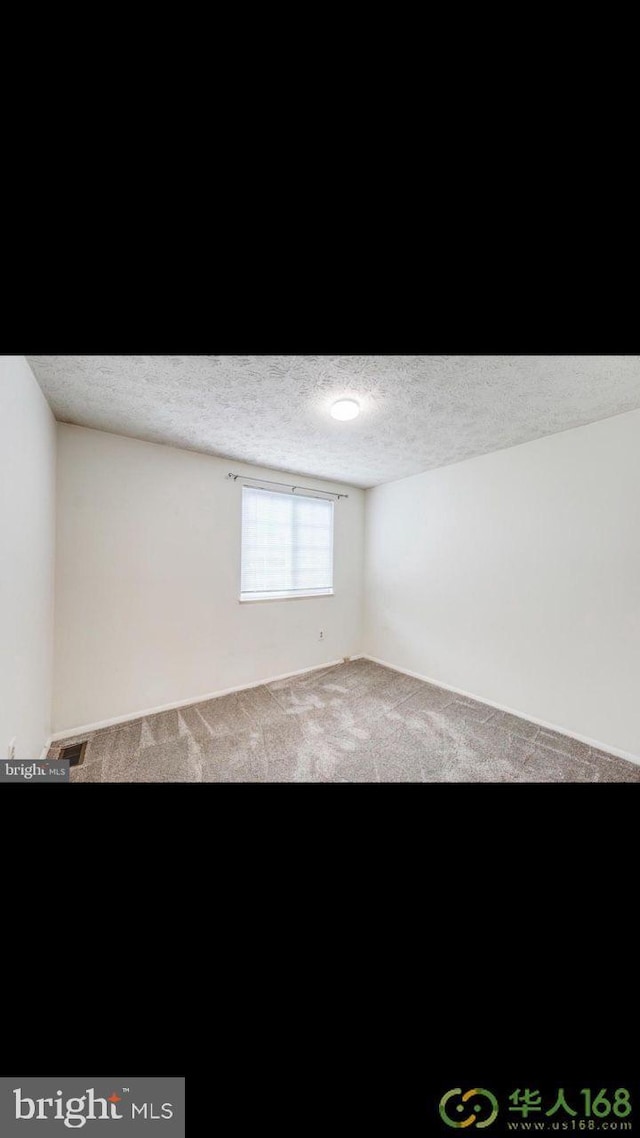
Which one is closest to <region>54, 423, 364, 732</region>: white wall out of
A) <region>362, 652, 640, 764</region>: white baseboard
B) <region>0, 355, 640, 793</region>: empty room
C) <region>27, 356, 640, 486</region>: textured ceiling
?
<region>0, 355, 640, 793</region>: empty room

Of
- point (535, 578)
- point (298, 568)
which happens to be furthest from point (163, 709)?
point (535, 578)

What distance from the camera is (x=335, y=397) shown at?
6.52ft

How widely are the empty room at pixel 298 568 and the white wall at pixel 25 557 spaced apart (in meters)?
0.02

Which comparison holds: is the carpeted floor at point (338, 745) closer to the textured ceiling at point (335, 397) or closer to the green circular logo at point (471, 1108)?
the green circular logo at point (471, 1108)

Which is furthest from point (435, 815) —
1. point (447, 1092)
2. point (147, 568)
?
point (147, 568)

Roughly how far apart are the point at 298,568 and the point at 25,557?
234cm

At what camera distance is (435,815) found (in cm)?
60

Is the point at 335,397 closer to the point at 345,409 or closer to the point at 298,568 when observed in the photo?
the point at 345,409

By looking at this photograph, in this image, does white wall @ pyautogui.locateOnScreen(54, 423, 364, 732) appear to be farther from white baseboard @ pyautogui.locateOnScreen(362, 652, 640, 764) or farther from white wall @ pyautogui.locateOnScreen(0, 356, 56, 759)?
white baseboard @ pyautogui.locateOnScreen(362, 652, 640, 764)

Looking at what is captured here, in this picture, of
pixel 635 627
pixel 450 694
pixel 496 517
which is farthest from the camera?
pixel 450 694
